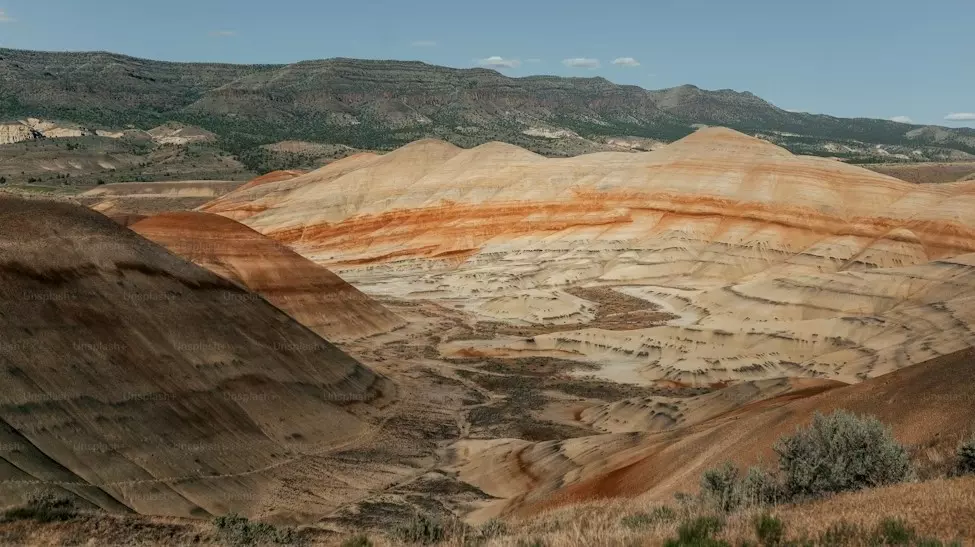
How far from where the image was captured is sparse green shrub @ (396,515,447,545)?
38.8 feet

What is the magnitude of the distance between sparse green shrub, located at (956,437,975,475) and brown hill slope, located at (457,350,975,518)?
1.73 metres

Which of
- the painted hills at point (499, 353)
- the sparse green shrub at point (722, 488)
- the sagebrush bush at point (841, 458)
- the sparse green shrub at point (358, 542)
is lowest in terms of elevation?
the painted hills at point (499, 353)

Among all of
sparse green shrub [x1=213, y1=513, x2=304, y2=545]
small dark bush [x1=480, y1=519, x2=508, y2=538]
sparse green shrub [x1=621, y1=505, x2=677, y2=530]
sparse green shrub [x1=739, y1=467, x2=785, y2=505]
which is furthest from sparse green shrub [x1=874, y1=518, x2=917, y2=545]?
sparse green shrub [x1=213, y1=513, x2=304, y2=545]

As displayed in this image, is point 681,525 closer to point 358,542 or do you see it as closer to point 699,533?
point 699,533

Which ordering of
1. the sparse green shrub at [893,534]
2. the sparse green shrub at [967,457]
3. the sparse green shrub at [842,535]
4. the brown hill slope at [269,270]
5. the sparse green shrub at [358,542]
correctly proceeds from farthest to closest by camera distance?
the brown hill slope at [269,270], the sparse green shrub at [967,457], the sparse green shrub at [358,542], the sparse green shrub at [842,535], the sparse green shrub at [893,534]

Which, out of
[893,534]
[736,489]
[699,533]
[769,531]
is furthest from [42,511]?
[893,534]

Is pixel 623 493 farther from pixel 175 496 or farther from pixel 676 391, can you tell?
pixel 676 391

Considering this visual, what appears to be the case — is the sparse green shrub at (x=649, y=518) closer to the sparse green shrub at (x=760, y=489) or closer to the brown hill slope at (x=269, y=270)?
the sparse green shrub at (x=760, y=489)

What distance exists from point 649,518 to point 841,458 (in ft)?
11.3

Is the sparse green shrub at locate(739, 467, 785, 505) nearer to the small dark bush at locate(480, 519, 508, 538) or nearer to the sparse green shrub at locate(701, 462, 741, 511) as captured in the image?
the sparse green shrub at locate(701, 462, 741, 511)

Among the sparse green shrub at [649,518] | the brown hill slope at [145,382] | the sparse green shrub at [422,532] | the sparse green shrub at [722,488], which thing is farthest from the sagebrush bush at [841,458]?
the brown hill slope at [145,382]

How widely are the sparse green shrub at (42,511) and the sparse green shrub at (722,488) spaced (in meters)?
9.08

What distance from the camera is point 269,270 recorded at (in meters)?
50.4

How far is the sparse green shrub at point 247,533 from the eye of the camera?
12.4 meters
